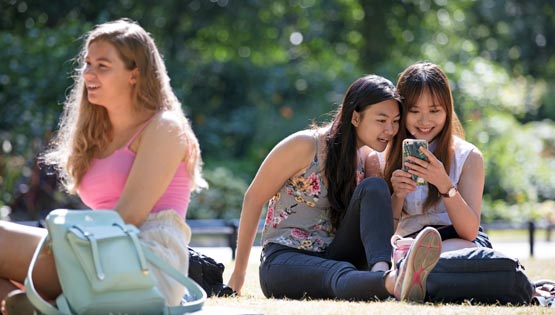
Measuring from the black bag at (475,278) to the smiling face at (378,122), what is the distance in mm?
798

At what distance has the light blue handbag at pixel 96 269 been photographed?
A: 3.92m

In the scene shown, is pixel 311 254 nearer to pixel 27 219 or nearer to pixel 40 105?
pixel 27 219

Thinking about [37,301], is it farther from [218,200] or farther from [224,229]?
[218,200]

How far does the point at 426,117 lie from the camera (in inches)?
241

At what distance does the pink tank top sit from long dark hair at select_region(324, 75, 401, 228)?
160 cm

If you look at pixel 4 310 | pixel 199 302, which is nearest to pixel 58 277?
pixel 4 310

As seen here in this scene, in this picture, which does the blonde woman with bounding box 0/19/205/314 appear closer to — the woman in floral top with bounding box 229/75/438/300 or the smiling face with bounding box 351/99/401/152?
the woman in floral top with bounding box 229/75/438/300

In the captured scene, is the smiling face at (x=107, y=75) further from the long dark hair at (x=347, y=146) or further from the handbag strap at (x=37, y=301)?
the long dark hair at (x=347, y=146)

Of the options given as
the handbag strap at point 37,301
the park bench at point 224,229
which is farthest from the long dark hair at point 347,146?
the park bench at point 224,229

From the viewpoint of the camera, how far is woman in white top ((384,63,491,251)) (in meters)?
6.08

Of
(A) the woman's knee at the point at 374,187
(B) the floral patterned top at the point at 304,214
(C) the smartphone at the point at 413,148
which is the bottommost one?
(B) the floral patterned top at the point at 304,214

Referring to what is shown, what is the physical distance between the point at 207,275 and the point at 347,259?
0.82 m

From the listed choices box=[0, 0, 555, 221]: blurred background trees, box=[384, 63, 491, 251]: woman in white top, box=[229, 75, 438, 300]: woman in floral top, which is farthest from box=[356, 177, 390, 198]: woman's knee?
box=[0, 0, 555, 221]: blurred background trees

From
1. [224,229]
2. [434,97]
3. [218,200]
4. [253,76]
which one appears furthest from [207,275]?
[253,76]
